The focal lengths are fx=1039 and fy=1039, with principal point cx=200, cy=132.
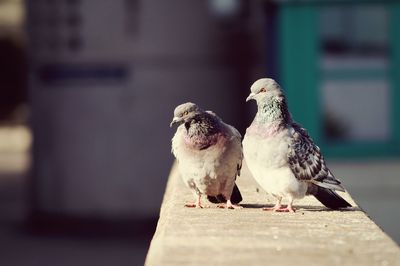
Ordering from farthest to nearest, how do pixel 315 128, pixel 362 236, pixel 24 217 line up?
pixel 24 217
pixel 315 128
pixel 362 236

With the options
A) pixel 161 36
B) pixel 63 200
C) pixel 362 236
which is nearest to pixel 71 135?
pixel 63 200

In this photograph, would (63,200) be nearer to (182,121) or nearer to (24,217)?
(24,217)

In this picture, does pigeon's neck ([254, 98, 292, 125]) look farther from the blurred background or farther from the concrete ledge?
the blurred background

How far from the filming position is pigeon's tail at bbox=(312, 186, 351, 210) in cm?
442

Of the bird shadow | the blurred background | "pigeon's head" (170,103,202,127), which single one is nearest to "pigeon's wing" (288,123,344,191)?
the bird shadow

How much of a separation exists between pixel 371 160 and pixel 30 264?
3512mm

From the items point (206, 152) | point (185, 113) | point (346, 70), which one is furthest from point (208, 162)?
point (346, 70)

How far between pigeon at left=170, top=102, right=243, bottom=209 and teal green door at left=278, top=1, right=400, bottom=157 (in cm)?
576

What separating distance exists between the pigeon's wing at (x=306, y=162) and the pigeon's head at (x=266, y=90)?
0.62 feet

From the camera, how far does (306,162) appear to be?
430 cm

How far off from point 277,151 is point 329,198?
1.36 feet

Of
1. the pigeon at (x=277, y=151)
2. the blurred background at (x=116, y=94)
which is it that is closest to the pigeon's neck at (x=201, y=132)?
the pigeon at (x=277, y=151)

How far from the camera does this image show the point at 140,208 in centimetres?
1238

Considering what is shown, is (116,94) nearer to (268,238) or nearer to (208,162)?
(208,162)
